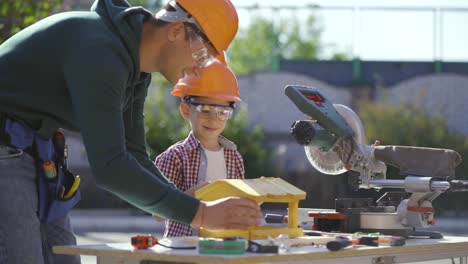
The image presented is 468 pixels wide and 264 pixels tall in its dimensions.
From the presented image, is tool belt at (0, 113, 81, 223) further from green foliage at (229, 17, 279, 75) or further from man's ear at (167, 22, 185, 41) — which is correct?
green foliage at (229, 17, 279, 75)

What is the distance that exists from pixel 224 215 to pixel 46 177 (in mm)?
725

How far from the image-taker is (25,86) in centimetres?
404

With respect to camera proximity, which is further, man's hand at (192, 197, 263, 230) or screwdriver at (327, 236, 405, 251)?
screwdriver at (327, 236, 405, 251)

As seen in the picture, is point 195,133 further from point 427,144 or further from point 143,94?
point 427,144

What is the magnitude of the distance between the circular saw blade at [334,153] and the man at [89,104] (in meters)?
1.00

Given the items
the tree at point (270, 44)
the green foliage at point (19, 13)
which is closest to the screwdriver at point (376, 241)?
the green foliage at point (19, 13)

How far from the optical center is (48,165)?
13.6ft

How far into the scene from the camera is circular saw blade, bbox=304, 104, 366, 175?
513cm

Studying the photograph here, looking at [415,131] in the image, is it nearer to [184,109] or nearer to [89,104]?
[184,109]

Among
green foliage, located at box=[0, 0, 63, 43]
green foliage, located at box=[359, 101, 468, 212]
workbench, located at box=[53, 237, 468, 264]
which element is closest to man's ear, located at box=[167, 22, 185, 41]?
workbench, located at box=[53, 237, 468, 264]

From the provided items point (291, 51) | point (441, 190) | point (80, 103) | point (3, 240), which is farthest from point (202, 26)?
point (291, 51)

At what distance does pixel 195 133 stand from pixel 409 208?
126cm

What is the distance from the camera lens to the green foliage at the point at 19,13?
33.4 ft

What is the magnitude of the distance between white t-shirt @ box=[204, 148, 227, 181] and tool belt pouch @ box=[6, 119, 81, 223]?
135 centimetres
